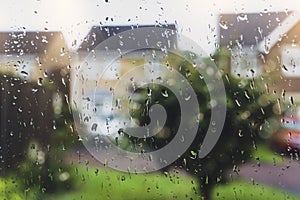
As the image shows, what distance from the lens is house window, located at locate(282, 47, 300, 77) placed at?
924 millimetres

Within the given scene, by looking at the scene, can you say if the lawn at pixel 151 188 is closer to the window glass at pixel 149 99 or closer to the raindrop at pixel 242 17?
the window glass at pixel 149 99

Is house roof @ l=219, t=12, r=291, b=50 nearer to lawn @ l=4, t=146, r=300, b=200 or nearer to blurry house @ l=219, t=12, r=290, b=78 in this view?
blurry house @ l=219, t=12, r=290, b=78

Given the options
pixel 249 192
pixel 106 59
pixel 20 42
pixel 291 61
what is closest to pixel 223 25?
pixel 291 61

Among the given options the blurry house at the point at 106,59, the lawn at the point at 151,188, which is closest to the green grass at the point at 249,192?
the lawn at the point at 151,188

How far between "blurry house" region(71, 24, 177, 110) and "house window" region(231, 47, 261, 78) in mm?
156

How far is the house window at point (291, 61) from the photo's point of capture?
924 mm

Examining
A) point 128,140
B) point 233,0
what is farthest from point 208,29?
point 128,140

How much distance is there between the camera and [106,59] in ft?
3.23

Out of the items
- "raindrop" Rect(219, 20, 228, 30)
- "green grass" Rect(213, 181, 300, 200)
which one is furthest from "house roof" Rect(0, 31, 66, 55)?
"green grass" Rect(213, 181, 300, 200)

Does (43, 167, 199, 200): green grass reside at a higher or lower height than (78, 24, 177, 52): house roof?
lower

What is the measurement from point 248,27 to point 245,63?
0.09 m

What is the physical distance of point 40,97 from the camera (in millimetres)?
1004

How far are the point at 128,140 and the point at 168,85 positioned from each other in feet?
0.57

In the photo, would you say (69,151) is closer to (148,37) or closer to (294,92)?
(148,37)
